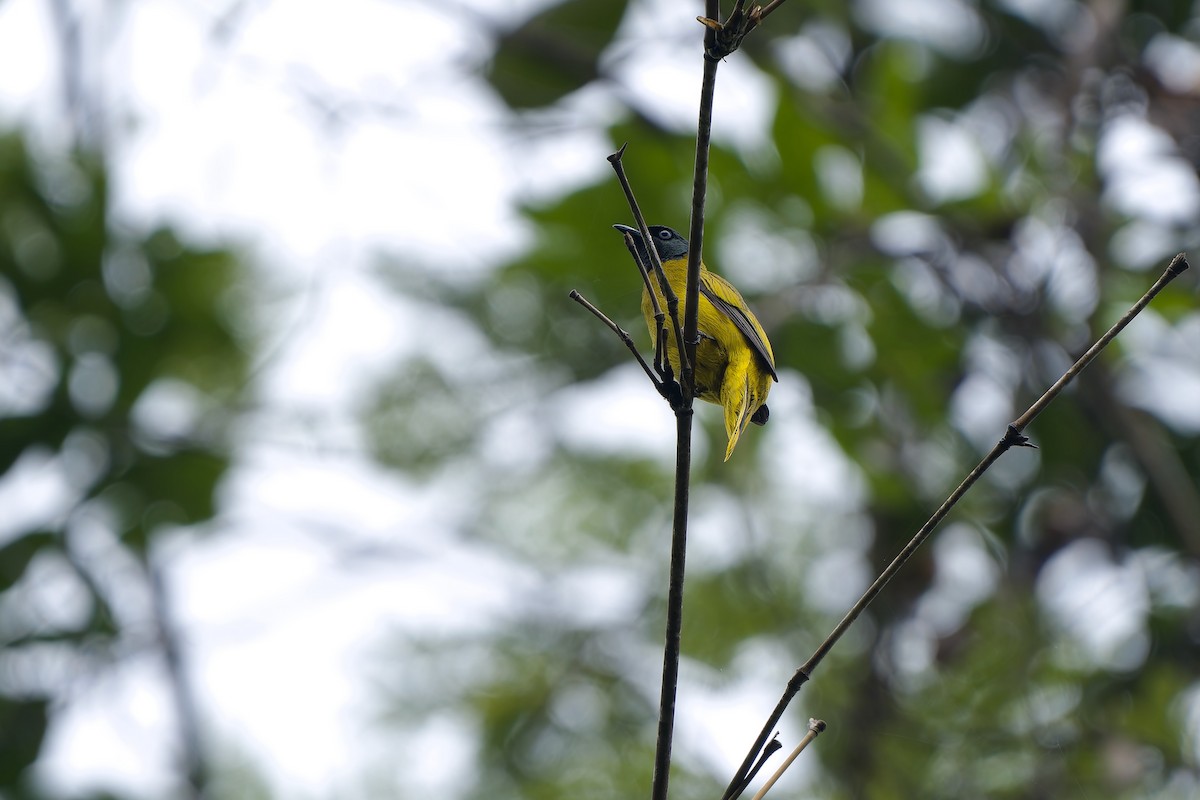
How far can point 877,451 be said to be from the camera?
616cm

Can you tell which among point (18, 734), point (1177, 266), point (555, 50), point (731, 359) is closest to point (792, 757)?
point (1177, 266)

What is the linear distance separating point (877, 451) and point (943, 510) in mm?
4646

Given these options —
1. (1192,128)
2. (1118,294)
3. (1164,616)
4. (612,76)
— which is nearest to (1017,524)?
(1164,616)

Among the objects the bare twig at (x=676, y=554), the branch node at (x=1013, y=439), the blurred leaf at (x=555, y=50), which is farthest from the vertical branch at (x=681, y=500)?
the blurred leaf at (x=555, y=50)

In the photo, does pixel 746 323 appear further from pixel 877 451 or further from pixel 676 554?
pixel 877 451

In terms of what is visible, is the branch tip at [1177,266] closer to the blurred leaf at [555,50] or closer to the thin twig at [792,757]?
the thin twig at [792,757]

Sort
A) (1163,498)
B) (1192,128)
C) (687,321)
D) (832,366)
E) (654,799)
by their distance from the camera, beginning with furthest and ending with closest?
(1192,128)
(832,366)
(1163,498)
(687,321)
(654,799)

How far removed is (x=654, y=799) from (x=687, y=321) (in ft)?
2.29

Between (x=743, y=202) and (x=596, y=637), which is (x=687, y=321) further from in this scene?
(x=596, y=637)

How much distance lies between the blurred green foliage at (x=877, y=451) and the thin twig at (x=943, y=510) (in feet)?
9.49

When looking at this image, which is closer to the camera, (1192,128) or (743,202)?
(743,202)

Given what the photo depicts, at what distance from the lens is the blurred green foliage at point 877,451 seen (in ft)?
16.5

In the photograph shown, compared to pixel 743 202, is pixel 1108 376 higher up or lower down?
higher up

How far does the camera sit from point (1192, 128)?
20.1 feet
